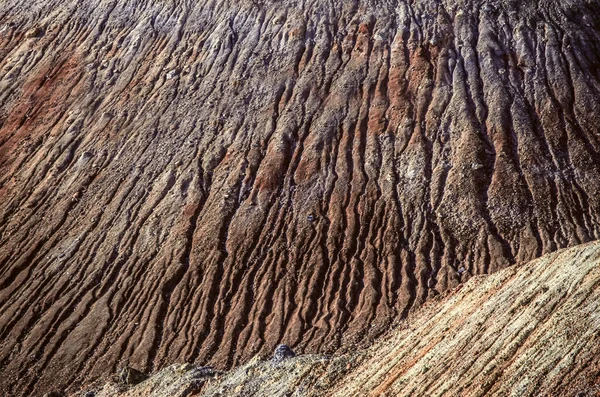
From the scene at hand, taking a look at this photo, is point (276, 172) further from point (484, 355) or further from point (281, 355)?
point (484, 355)

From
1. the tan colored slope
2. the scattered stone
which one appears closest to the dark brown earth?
the scattered stone

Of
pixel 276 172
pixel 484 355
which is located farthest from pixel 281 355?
pixel 276 172

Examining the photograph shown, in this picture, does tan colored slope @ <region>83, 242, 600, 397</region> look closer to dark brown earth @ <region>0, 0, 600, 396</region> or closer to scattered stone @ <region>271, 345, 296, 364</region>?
scattered stone @ <region>271, 345, 296, 364</region>

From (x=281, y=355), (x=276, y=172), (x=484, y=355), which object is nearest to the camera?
(x=484, y=355)

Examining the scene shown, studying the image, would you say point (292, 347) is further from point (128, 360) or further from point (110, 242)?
point (110, 242)

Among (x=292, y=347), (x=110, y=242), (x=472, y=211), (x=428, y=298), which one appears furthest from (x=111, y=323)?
(x=472, y=211)

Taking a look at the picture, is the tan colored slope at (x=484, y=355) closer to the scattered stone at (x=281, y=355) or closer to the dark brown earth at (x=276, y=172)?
the scattered stone at (x=281, y=355)
